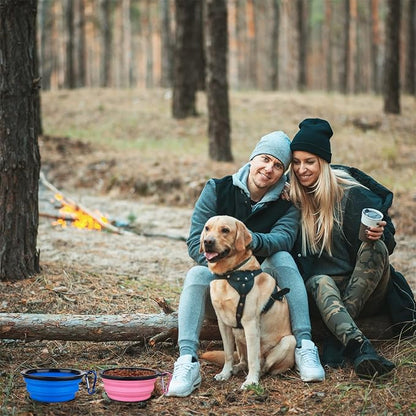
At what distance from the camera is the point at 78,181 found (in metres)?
12.9

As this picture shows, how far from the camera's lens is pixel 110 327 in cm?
473

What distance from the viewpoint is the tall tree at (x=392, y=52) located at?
55.8 feet

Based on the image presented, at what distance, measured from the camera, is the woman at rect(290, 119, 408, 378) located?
4.59 m

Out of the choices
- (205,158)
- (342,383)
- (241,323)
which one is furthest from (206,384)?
(205,158)

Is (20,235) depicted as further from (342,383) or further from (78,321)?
(342,383)

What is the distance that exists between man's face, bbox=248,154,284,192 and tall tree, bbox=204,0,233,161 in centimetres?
789

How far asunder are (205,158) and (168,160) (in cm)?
78

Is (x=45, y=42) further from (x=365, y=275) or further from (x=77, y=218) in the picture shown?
(x=365, y=275)

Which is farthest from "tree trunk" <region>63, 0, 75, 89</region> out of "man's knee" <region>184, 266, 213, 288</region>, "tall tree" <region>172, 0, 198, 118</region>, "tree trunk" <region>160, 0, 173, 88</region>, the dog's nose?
the dog's nose

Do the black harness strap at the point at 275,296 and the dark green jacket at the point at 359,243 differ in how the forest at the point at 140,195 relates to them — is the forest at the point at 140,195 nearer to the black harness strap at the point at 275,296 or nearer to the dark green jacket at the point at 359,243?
the dark green jacket at the point at 359,243

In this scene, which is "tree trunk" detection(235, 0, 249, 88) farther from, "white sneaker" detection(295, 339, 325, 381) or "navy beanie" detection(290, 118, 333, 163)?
"white sneaker" detection(295, 339, 325, 381)

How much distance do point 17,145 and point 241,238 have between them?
274 cm

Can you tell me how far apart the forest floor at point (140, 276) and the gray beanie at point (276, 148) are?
1592mm

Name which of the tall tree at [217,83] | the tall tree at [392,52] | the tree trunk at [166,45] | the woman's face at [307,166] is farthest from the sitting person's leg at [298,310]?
the tree trunk at [166,45]
